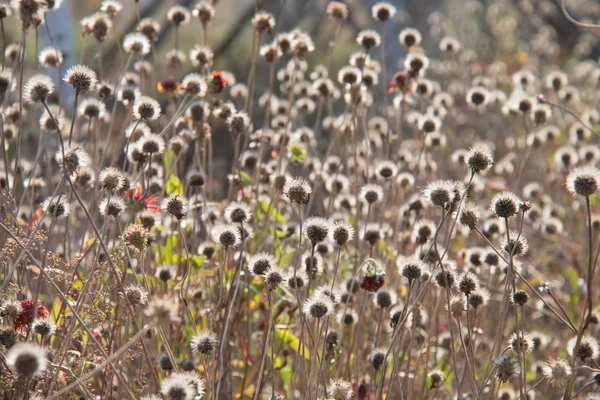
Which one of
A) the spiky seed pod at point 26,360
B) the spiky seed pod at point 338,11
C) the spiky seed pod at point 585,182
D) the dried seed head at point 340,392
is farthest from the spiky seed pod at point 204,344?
the spiky seed pod at point 338,11

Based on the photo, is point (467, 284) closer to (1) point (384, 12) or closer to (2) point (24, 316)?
(2) point (24, 316)

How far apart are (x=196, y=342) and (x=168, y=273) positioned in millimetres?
895

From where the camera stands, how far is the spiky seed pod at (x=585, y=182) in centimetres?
202

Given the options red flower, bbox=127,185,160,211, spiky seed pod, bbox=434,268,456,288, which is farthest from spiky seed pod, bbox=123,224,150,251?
spiky seed pod, bbox=434,268,456,288

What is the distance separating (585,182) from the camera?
2.04 meters

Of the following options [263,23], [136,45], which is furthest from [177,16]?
[263,23]

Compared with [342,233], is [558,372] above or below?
below

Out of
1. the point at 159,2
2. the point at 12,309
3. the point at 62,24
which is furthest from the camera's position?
the point at 159,2

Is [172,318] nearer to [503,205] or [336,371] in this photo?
[503,205]

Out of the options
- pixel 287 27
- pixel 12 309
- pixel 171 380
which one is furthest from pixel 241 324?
pixel 287 27

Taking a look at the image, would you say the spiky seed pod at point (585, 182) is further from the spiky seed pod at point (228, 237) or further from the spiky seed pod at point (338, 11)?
the spiky seed pod at point (338, 11)

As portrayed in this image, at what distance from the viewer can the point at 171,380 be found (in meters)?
1.62

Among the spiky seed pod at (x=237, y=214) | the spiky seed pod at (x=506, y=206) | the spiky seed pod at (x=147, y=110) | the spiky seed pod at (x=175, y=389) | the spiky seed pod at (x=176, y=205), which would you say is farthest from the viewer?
the spiky seed pod at (x=147, y=110)

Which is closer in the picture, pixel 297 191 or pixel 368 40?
pixel 297 191
